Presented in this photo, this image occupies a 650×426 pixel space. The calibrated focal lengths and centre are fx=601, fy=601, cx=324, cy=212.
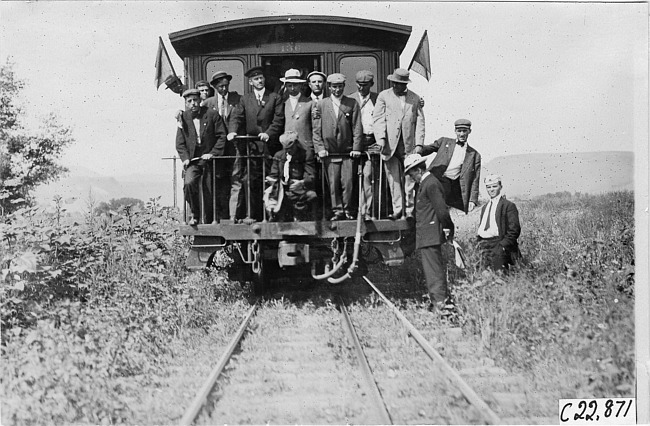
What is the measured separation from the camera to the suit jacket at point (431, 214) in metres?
6.15

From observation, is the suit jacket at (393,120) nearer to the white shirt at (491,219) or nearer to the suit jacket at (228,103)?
the white shirt at (491,219)

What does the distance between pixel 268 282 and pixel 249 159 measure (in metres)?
2.17

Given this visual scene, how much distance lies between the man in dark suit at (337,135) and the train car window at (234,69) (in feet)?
4.24

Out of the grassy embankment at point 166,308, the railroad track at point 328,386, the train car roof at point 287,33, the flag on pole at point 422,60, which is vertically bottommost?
the railroad track at point 328,386

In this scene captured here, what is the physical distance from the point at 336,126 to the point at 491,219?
2028 mm

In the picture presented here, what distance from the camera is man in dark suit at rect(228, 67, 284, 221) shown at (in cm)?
667

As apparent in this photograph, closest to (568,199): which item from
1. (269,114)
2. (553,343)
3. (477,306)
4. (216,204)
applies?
(477,306)

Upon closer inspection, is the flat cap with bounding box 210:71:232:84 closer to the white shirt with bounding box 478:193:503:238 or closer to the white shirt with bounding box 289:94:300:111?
the white shirt with bounding box 289:94:300:111

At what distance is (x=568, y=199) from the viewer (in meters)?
7.21

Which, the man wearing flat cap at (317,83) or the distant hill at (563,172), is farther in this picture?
the man wearing flat cap at (317,83)

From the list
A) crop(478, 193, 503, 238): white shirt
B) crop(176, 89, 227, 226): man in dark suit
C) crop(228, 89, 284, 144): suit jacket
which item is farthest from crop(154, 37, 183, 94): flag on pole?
crop(478, 193, 503, 238): white shirt

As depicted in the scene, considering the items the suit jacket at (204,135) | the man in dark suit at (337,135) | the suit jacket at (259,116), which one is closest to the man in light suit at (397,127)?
the man in dark suit at (337,135)

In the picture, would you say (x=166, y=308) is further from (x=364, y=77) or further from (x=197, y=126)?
(x=364, y=77)

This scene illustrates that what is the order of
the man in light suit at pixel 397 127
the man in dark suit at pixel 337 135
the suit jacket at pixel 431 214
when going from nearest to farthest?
the suit jacket at pixel 431 214
the man in dark suit at pixel 337 135
the man in light suit at pixel 397 127
